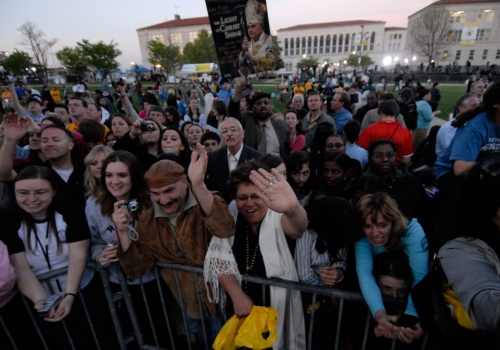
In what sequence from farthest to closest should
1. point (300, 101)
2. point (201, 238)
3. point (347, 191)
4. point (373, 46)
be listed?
point (373, 46) → point (300, 101) → point (347, 191) → point (201, 238)

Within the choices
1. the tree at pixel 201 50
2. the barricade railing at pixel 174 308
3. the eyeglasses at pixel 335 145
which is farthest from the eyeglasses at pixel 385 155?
the tree at pixel 201 50

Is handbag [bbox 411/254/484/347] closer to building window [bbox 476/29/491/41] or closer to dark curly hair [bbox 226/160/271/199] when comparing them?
dark curly hair [bbox 226/160/271/199]

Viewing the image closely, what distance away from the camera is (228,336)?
1777mm

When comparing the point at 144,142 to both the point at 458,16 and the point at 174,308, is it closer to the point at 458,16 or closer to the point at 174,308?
the point at 174,308

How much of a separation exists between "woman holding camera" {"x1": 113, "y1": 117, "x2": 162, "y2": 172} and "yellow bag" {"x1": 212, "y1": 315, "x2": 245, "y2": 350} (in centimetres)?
253

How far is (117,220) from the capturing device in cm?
190

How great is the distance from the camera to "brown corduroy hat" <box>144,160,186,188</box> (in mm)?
1917

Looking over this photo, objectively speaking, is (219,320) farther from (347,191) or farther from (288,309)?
(347,191)

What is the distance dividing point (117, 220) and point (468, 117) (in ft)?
9.70

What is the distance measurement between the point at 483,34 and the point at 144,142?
81798mm

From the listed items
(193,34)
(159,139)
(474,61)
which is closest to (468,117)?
(159,139)

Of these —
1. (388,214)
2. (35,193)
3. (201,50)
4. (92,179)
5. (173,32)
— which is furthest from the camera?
(173,32)

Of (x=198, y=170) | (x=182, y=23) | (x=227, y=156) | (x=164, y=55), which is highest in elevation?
(x=182, y=23)

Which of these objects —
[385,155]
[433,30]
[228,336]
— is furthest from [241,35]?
[433,30]
